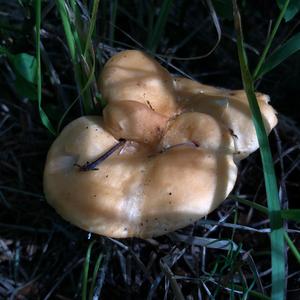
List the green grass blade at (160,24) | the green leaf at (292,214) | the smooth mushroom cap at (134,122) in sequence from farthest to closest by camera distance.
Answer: the green grass blade at (160,24) < the smooth mushroom cap at (134,122) < the green leaf at (292,214)

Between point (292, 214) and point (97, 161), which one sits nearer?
point (292, 214)

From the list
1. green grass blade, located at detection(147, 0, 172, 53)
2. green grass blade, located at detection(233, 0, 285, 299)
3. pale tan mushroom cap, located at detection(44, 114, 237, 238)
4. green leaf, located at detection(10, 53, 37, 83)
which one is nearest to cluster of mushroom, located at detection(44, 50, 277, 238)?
pale tan mushroom cap, located at detection(44, 114, 237, 238)

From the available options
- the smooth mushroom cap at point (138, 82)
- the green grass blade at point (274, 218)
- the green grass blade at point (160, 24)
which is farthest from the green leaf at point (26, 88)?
the green grass blade at point (274, 218)

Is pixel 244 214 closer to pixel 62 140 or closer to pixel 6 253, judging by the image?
pixel 62 140

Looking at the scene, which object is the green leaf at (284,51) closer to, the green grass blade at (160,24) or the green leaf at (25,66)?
the green grass blade at (160,24)

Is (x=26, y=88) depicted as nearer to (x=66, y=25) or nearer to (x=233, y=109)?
(x=66, y=25)

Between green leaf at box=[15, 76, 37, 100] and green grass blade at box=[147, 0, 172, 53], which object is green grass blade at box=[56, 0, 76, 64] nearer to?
green leaf at box=[15, 76, 37, 100]

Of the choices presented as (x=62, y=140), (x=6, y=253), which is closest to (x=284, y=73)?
(x=62, y=140)

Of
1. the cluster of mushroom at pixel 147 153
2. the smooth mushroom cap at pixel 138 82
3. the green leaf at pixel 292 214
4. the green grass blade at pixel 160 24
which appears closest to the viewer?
the green leaf at pixel 292 214

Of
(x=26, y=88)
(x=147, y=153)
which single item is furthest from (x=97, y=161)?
(x=26, y=88)

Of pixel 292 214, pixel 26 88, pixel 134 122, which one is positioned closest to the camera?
pixel 292 214
